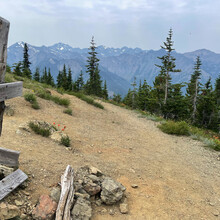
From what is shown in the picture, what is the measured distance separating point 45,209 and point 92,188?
4.21 feet

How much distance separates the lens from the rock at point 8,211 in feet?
10.3

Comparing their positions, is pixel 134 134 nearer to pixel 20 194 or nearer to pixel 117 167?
pixel 117 167

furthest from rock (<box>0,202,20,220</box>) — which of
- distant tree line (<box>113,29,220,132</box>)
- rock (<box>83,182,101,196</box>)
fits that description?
distant tree line (<box>113,29,220,132</box>)

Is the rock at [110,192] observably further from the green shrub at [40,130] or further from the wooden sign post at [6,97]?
the green shrub at [40,130]

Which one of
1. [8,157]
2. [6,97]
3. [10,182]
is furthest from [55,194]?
[6,97]

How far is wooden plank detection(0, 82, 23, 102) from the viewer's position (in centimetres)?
281

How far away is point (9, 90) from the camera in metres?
2.95

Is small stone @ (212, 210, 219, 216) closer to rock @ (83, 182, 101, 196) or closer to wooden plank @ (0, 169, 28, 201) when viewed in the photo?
rock @ (83, 182, 101, 196)

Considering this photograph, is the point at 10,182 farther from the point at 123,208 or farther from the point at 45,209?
the point at 123,208

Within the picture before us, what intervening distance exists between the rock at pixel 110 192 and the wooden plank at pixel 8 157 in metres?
2.11

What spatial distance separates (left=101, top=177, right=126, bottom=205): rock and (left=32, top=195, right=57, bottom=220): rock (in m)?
1.30

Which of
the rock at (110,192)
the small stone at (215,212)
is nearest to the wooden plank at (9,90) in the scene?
the rock at (110,192)

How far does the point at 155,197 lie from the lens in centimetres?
527

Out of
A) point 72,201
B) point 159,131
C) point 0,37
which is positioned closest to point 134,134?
point 159,131
